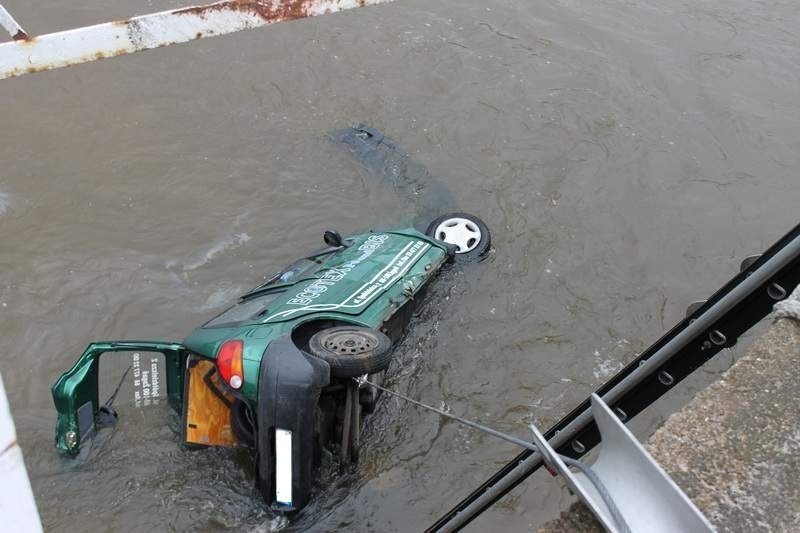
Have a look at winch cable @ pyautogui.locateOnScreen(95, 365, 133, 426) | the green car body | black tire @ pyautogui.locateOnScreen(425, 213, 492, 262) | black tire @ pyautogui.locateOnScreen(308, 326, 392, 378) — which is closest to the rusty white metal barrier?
the green car body

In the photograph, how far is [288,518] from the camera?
15.1ft

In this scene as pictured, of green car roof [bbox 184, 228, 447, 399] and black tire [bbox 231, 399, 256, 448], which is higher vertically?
green car roof [bbox 184, 228, 447, 399]

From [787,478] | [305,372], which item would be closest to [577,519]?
[787,478]

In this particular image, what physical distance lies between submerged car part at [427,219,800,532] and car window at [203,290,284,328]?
107 inches

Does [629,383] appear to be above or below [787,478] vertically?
above

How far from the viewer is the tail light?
3955 millimetres

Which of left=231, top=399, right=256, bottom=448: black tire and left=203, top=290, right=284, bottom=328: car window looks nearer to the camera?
left=231, top=399, right=256, bottom=448: black tire

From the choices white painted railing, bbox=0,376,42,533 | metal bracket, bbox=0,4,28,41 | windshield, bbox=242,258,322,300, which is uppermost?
metal bracket, bbox=0,4,28,41

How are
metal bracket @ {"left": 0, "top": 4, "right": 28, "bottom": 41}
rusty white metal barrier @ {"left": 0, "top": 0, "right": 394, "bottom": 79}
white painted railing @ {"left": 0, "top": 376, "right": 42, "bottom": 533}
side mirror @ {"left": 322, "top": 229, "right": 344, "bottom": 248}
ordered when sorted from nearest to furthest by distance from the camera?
white painted railing @ {"left": 0, "top": 376, "right": 42, "bottom": 533} < rusty white metal barrier @ {"left": 0, "top": 0, "right": 394, "bottom": 79} < metal bracket @ {"left": 0, "top": 4, "right": 28, "bottom": 41} < side mirror @ {"left": 322, "top": 229, "right": 344, "bottom": 248}

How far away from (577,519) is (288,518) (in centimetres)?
296

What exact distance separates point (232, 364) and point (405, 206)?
12.3 feet

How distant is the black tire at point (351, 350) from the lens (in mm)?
4016

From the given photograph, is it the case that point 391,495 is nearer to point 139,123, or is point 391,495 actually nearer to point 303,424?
point 303,424

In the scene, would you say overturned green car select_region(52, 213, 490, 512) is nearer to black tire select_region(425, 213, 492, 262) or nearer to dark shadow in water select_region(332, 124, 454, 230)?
black tire select_region(425, 213, 492, 262)
